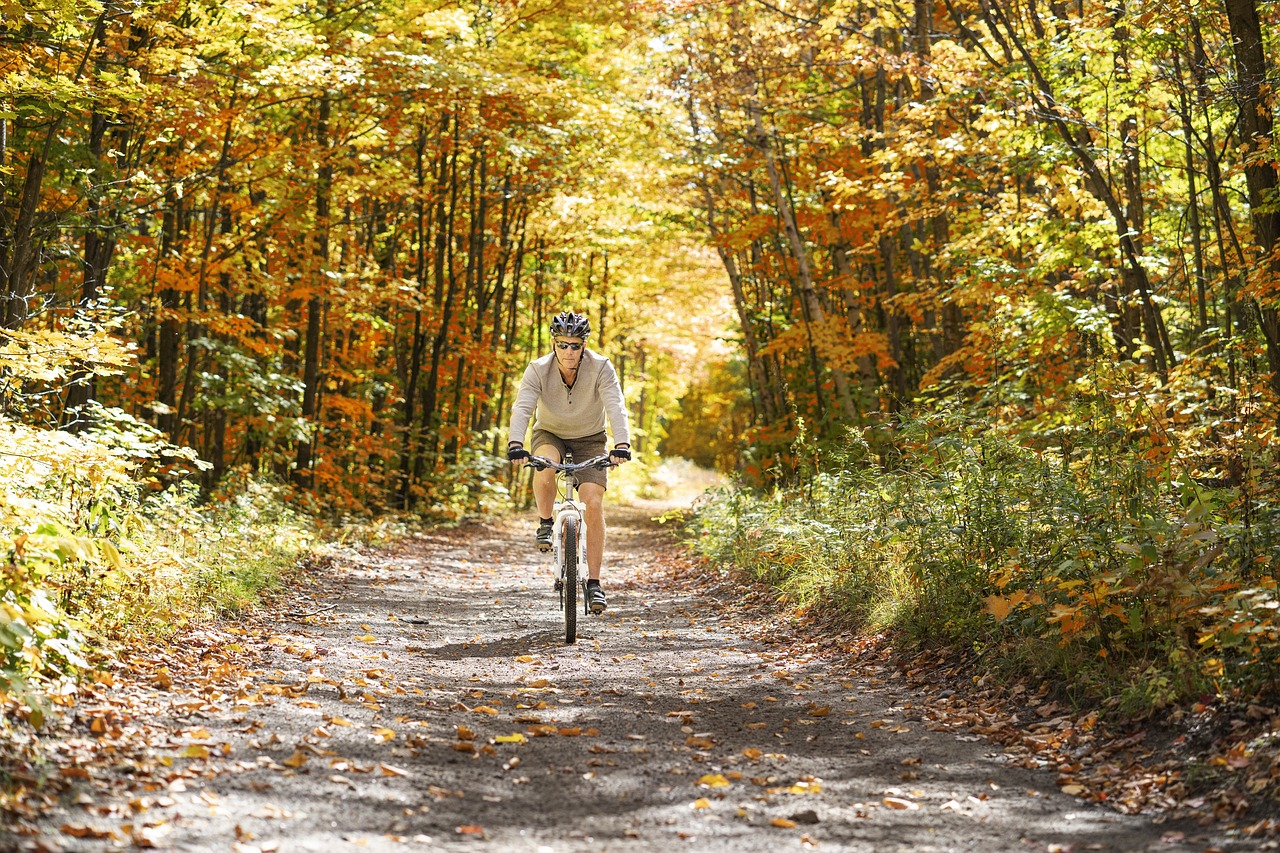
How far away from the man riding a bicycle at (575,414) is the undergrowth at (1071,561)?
6.79ft

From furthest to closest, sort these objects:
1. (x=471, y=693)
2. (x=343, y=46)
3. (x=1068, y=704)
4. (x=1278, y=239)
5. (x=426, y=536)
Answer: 1. (x=426, y=536)
2. (x=343, y=46)
3. (x=1278, y=239)
4. (x=471, y=693)
5. (x=1068, y=704)

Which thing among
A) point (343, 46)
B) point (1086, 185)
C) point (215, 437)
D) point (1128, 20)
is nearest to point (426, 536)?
point (215, 437)

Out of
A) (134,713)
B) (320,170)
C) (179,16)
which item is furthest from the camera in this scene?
(320,170)

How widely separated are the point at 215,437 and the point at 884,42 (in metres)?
12.2

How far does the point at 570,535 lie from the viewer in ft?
25.7

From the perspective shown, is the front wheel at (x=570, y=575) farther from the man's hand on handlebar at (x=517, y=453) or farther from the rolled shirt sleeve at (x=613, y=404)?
the rolled shirt sleeve at (x=613, y=404)

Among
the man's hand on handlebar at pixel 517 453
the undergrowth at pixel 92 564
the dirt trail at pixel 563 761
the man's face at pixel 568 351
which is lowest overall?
the dirt trail at pixel 563 761

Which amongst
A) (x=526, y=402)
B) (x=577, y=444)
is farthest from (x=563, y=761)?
(x=577, y=444)

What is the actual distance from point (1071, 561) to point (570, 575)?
3498 mm

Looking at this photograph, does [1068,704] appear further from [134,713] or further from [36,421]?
[36,421]

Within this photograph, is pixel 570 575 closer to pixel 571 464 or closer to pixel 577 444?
pixel 571 464

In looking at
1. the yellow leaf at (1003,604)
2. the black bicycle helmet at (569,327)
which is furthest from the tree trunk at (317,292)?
the yellow leaf at (1003,604)

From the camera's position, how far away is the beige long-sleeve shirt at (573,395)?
8.23 metres

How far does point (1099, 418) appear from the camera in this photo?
26.4ft
